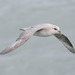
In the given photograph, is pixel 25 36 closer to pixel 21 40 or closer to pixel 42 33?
pixel 21 40

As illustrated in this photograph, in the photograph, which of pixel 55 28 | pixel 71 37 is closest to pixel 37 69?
pixel 71 37

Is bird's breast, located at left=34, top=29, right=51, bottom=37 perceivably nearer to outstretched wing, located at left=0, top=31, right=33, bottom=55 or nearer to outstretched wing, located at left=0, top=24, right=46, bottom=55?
outstretched wing, located at left=0, top=24, right=46, bottom=55

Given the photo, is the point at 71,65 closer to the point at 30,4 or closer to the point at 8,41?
the point at 8,41

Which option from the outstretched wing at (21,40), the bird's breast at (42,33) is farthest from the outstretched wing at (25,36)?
the bird's breast at (42,33)

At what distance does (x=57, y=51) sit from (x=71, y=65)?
2.41ft

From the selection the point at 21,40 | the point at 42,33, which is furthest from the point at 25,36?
the point at 42,33

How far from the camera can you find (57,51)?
16375 mm

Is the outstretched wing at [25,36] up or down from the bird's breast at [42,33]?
up

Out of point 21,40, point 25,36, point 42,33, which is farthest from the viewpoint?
point 42,33

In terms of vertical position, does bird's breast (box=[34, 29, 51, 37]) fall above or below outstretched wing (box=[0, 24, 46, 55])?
below

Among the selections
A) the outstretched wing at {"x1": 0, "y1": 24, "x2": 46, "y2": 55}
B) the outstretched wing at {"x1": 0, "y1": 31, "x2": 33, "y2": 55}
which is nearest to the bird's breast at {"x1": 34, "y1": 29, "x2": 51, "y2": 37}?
the outstretched wing at {"x1": 0, "y1": 24, "x2": 46, "y2": 55}

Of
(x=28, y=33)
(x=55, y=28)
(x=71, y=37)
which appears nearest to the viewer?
(x=28, y=33)

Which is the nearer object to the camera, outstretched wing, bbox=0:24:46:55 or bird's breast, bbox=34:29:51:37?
outstretched wing, bbox=0:24:46:55

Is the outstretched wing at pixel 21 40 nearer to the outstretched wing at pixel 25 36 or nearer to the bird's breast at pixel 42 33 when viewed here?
the outstretched wing at pixel 25 36
